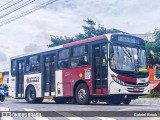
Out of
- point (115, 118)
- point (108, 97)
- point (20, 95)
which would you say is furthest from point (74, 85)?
point (115, 118)

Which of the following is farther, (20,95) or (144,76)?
(20,95)

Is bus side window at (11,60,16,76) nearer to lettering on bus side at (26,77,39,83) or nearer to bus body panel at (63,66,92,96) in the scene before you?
lettering on bus side at (26,77,39,83)

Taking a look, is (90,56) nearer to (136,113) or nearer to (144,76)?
(144,76)

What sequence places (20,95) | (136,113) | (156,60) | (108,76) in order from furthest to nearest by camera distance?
(156,60)
(20,95)
(108,76)
(136,113)

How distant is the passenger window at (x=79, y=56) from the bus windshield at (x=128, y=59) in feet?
5.48

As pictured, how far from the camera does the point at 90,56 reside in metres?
14.9

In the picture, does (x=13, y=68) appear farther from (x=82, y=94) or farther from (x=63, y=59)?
(x=82, y=94)

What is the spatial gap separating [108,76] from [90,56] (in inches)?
58.5

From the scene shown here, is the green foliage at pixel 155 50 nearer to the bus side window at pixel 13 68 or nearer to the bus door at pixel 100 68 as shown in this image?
the bus side window at pixel 13 68

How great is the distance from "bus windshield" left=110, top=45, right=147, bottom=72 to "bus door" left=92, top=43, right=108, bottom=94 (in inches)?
17.4

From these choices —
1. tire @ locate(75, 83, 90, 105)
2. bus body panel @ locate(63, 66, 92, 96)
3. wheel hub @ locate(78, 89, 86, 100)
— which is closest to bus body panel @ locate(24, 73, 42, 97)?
bus body panel @ locate(63, 66, 92, 96)

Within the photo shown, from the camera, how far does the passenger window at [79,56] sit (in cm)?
1523

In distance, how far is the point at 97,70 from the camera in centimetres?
1464

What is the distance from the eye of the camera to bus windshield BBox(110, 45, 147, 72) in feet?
45.9
